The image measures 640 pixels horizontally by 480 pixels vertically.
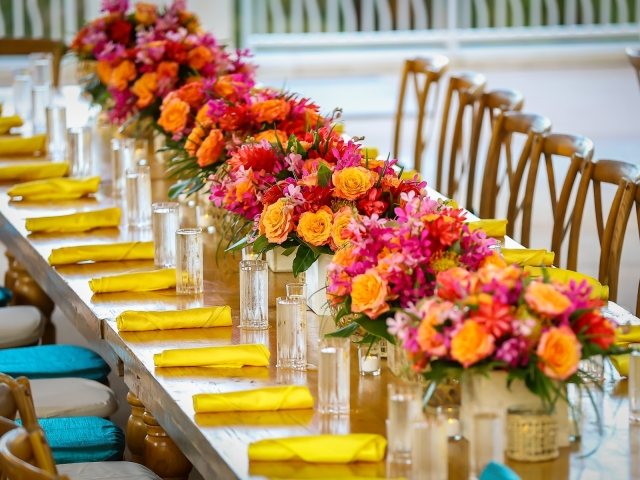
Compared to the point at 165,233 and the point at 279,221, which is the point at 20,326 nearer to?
the point at 165,233

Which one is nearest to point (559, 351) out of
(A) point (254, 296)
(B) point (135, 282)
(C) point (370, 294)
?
(C) point (370, 294)

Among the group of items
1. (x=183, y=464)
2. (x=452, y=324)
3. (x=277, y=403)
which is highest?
→ (x=452, y=324)

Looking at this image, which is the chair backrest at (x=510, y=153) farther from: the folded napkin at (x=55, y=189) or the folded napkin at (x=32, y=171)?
the folded napkin at (x=32, y=171)

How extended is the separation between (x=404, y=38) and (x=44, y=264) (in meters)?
6.06

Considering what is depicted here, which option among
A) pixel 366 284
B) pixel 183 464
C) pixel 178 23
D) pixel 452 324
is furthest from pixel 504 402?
pixel 178 23

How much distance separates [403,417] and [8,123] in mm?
3066

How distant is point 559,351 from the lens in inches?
56.9

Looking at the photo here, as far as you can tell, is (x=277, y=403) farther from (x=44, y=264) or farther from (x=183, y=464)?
(x=44, y=264)

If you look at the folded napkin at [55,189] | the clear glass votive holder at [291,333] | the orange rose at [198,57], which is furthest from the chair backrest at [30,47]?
the clear glass votive holder at [291,333]

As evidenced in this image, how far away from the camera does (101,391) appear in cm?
257

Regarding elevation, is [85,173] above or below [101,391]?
above

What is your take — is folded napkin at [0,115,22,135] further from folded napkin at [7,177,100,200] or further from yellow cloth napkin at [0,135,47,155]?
folded napkin at [7,177,100,200]

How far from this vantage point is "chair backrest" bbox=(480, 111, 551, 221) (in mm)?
3393

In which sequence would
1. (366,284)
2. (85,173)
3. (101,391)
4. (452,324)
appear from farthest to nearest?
(85,173)
(101,391)
(366,284)
(452,324)
